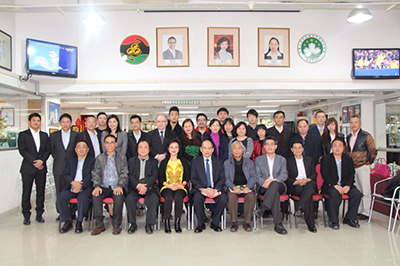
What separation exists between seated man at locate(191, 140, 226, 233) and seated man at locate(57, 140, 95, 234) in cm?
146

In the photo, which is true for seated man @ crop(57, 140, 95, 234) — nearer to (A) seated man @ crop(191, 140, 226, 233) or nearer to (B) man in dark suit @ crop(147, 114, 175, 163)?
(B) man in dark suit @ crop(147, 114, 175, 163)

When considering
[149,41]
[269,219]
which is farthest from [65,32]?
[269,219]

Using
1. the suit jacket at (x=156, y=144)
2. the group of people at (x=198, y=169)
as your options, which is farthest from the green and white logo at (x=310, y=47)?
the suit jacket at (x=156, y=144)

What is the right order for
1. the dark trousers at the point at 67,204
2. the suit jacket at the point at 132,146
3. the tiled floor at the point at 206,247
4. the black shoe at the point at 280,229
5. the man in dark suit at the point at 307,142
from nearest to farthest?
1. the tiled floor at the point at 206,247
2. the black shoe at the point at 280,229
3. the dark trousers at the point at 67,204
4. the suit jacket at the point at 132,146
5. the man in dark suit at the point at 307,142

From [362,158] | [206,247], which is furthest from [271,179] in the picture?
[362,158]

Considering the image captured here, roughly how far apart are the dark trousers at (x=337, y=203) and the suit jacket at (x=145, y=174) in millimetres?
2420

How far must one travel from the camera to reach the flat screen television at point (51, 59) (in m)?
5.51

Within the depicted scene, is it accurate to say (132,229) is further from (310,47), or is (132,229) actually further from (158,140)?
(310,47)

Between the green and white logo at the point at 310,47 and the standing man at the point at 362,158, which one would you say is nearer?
the standing man at the point at 362,158

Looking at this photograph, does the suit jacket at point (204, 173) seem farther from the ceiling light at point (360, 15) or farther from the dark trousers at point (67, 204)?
the ceiling light at point (360, 15)

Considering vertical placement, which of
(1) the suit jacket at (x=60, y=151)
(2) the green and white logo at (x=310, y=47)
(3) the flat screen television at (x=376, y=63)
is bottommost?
(1) the suit jacket at (x=60, y=151)

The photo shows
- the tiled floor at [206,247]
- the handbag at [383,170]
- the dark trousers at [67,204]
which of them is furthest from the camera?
the handbag at [383,170]

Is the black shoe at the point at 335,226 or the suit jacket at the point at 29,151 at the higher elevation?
the suit jacket at the point at 29,151

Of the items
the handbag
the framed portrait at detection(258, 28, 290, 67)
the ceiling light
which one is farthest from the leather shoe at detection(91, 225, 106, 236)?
the ceiling light
